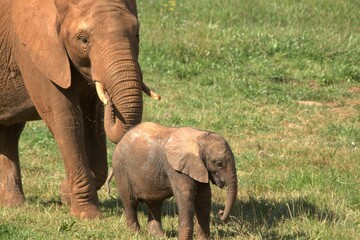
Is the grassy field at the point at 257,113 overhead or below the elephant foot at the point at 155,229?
below

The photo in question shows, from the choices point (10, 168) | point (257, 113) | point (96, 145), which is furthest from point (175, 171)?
point (257, 113)

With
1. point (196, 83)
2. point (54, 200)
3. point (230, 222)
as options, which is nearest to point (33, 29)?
point (54, 200)

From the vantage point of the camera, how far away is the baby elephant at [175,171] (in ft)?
27.5

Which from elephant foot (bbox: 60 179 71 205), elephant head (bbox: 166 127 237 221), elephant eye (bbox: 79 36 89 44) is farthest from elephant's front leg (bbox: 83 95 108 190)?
elephant head (bbox: 166 127 237 221)

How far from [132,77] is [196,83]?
23.7ft

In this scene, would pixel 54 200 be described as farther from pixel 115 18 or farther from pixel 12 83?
pixel 115 18

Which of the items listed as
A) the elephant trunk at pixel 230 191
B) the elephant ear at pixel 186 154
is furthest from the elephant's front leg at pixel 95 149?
the elephant trunk at pixel 230 191

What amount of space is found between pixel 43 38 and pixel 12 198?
171 centimetres

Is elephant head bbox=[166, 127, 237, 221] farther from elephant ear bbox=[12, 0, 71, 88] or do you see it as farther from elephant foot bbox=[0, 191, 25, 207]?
elephant foot bbox=[0, 191, 25, 207]

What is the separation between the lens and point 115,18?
31.3 feet

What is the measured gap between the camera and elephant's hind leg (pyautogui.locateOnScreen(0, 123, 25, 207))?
35.7 feet

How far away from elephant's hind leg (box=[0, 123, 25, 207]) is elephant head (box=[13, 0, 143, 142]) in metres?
1.37

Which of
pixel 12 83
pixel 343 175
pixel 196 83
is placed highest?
pixel 12 83

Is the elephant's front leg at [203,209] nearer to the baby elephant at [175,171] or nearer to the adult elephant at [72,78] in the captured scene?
the baby elephant at [175,171]
